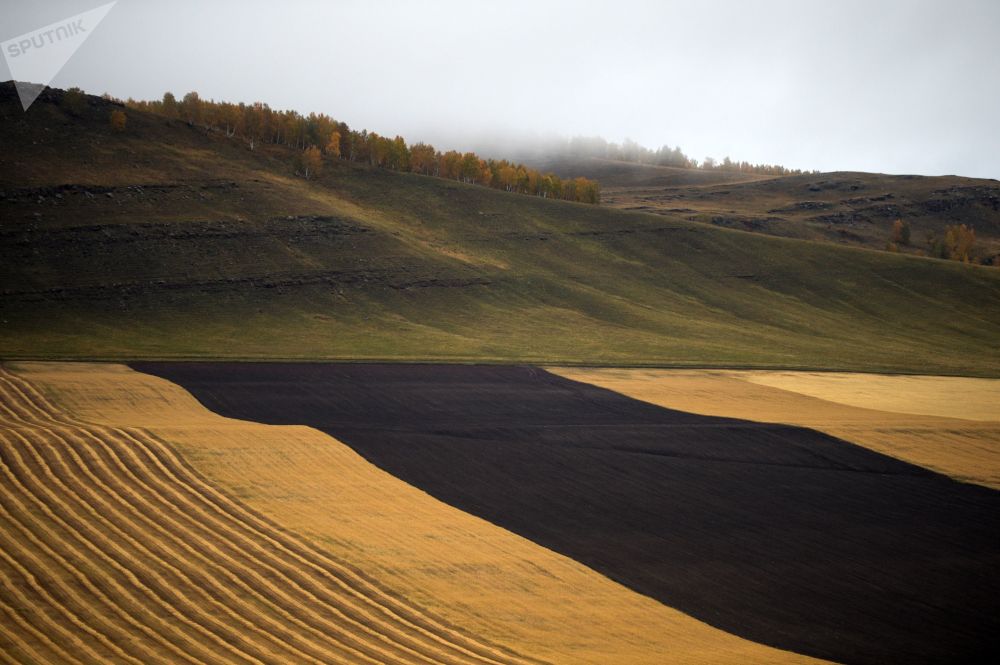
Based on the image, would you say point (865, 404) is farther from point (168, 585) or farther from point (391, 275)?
point (391, 275)

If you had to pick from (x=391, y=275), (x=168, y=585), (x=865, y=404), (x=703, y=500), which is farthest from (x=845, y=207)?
(x=168, y=585)

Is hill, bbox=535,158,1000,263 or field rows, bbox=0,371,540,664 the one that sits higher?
hill, bbox=535,158,1000,263

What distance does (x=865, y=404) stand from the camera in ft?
167

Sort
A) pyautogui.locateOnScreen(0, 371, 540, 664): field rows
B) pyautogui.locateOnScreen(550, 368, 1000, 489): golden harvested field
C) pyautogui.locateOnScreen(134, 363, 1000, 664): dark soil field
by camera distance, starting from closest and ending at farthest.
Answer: pyautogui.locateOnScreen(0, 371, 540, 664): field rows, pyautogui.locateOnScreen(134, 363, 1000, 664): dark soil field, pyautogui.locateOnScreen(550, 368, 1000, 489): golden harvested field

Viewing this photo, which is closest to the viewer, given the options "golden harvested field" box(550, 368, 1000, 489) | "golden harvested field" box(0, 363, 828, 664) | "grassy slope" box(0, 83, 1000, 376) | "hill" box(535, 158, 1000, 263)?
"golden harvested field" box(0, 363, 828, 664)

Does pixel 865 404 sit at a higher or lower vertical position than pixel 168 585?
higher

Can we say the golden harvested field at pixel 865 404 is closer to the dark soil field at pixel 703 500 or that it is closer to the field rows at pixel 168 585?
the dark soil field at pixel 703 500

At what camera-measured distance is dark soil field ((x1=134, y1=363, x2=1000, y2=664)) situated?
22.6 metres

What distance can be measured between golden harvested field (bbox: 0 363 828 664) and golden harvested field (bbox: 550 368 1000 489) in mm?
21216

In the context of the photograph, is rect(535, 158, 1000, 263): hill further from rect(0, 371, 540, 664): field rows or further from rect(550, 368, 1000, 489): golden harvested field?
rect(0, 371, 540, 664): field rows

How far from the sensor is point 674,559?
25766 millimetres

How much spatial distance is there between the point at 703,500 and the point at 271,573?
1592 centimetres

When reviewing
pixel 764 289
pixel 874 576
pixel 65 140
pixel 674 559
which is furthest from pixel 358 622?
pixel 65 140

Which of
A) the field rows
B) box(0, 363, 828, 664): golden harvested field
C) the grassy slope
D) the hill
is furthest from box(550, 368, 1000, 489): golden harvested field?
the hill
